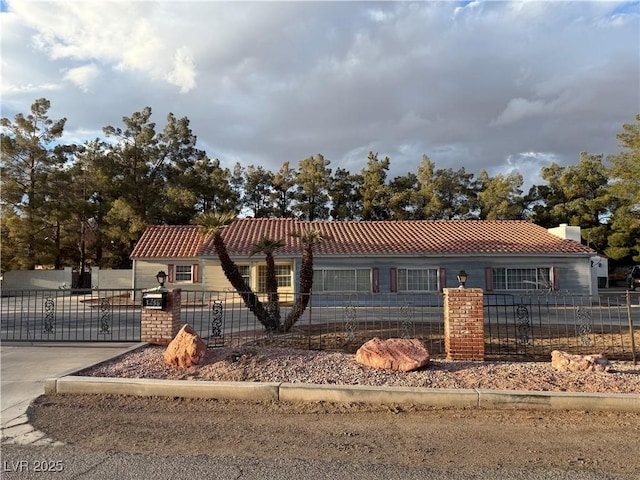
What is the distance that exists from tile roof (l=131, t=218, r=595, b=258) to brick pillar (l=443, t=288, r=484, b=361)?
14485mm

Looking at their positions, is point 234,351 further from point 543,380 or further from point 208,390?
point 543,380

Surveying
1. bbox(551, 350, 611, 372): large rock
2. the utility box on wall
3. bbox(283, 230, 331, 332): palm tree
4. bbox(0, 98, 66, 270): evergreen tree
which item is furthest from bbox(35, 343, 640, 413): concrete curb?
bbox(0, 98, 66, 270): evergreen tree

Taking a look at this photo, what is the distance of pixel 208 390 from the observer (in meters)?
6.33

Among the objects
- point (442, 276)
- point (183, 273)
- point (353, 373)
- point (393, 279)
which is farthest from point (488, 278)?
point (353, 373)

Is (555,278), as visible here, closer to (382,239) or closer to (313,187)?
(382,239)

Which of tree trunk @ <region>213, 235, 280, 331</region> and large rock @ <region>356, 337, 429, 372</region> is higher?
tree trunk @ <region>213, 235, 280, 331</region>

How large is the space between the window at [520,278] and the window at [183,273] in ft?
53.1

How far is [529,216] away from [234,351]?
45607mm

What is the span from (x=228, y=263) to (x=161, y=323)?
2723 millimetres

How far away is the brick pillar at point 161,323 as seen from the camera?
29.0ft

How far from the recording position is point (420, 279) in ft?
75.5

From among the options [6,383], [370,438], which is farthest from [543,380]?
[6,383]

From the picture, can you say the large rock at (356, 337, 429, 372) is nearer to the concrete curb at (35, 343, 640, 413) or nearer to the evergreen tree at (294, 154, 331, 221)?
the concrete curb at (35, 343, 640, 413)

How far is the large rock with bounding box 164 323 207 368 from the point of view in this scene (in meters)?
7.28
